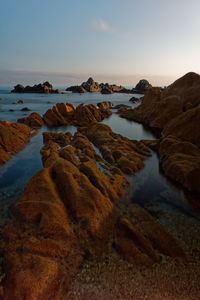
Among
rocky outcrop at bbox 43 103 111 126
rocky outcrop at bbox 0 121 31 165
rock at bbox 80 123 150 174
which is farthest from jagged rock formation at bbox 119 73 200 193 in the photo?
rocky outcrop at bbox 0 121 31 165

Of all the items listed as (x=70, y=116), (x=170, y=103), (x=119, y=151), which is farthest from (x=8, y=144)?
(x=170, y=103)

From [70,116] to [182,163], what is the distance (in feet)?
135

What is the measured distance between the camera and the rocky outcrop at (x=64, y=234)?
23.1 ft

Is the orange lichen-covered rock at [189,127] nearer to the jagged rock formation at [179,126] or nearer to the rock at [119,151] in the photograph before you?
the jagged rock formation at [179,126]

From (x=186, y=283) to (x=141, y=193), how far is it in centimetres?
798

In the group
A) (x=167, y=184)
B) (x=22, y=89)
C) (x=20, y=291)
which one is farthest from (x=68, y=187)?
(x=22, y=89)

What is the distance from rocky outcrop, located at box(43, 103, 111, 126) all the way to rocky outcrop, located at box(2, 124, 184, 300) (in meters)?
36.7

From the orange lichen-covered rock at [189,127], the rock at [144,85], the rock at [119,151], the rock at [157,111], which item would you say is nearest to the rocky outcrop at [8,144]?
the rock at [119,151]

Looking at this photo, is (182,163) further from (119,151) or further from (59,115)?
(59,115)

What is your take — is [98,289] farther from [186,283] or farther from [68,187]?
[68,187]

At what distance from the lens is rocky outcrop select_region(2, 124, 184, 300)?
23.1 ft

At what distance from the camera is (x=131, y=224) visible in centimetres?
1045

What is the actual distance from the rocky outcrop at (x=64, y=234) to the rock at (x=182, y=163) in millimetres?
6990

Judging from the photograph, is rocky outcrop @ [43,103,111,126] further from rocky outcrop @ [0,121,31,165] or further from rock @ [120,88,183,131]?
rocky outcrop @ [0,121,31,165]
